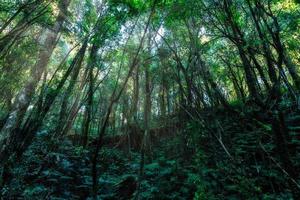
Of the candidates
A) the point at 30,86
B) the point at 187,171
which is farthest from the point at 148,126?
the point at 30,86

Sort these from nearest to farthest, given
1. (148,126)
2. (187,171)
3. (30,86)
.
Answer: (187,171) < (148,126) < (30,86)

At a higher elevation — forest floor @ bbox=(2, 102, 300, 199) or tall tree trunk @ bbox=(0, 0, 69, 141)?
tall tree trunk @ bbox=(0, 0, 69, 141)

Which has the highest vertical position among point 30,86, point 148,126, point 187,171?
point 30,86

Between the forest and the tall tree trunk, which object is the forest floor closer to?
the forest

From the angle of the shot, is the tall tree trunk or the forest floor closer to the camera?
the forest floor

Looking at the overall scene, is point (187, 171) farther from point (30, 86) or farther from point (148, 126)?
point (30, 86)

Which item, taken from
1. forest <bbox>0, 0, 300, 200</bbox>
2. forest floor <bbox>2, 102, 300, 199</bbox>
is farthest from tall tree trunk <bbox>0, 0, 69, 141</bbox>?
forest floor <bbox>2, 102, 300, 199</bbox>

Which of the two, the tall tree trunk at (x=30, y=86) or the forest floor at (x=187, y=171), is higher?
the tall tree trunk at (x=30, y=86)

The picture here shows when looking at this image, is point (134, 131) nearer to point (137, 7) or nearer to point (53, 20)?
point (53, 20)

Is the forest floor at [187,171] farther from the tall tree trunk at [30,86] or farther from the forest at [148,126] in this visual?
the tall tree trunk at [30,86]

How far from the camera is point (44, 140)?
20.3 ft

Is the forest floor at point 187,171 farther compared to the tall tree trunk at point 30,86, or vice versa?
the tall tree trunk at point 30,86

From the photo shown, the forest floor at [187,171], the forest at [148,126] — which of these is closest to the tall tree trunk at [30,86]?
the forest at [148,126]

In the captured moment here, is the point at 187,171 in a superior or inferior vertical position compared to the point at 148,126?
inferior
